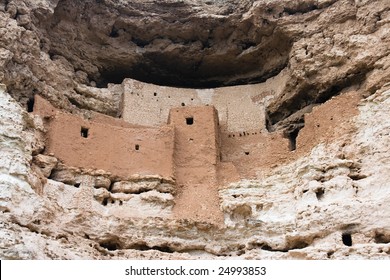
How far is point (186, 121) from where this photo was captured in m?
16.7

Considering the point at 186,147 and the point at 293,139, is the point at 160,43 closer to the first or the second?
the point at 186,147

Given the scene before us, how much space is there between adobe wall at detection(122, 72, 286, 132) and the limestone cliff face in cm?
16

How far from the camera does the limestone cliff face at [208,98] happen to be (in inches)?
523

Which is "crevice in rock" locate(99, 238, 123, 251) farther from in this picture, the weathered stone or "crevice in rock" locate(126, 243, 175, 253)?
the weathered stone

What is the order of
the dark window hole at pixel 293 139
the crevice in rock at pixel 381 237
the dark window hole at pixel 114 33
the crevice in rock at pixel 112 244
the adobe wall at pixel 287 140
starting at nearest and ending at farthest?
the crevice in rock at pixel 381 237 < the crevice in rock at pixel 112 244 < the adobe wall at pixel 287 140 < the dark window hole at pixel 293 139 < the dark window hole at pixel 114 33

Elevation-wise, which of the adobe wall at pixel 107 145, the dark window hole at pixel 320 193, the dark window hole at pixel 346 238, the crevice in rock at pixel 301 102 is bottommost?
the dark window hole at pixel 346 238

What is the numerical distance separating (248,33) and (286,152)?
4385 mm

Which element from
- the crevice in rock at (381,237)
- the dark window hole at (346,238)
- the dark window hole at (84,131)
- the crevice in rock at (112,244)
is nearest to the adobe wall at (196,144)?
the dark window hole at (84,131)

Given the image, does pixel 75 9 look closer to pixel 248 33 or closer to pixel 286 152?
pixel 248 33

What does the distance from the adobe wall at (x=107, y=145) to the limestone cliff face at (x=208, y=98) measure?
25 centimetres

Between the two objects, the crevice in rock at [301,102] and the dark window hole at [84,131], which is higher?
the crevice in rock at [301,102]

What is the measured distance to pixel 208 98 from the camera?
19.2 meters

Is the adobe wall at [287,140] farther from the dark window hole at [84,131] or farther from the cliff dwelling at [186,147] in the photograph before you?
the dark window hole at [84,131]
